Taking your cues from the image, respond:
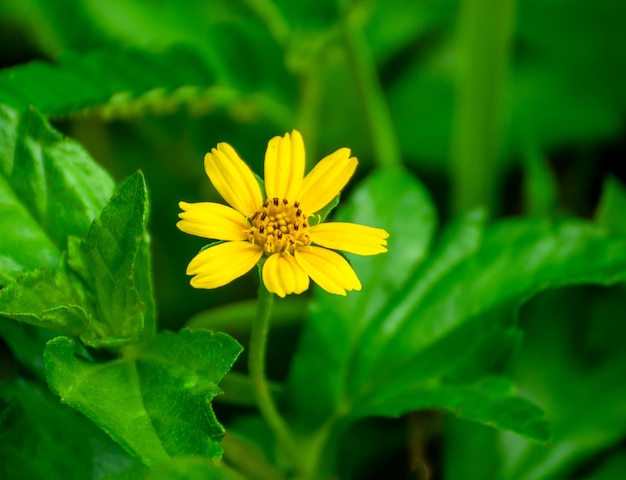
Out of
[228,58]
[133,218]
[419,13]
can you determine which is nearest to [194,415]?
[133,218]

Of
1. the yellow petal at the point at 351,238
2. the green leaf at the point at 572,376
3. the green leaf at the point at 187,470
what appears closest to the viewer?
the green leaf at the point at 187,470

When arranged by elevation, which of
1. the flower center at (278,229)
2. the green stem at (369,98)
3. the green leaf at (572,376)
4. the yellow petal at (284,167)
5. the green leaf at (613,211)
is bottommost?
the flower center at (278,229)

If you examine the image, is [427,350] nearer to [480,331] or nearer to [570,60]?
[480,331]

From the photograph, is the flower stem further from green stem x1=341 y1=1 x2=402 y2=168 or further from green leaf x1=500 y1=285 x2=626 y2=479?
green stem x1=341 y1=1 x2=402 y2=168

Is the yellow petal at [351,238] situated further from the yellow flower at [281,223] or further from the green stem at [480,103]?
the green stem at [480,103]

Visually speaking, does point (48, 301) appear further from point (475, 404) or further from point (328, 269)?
point (475, 404)

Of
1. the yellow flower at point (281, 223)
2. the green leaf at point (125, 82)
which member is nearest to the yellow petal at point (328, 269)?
the yellow flower at point (281, 223)

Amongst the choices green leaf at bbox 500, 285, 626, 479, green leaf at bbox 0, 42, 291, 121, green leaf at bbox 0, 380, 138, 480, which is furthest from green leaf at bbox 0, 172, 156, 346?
green leaf at bbox 500, 285, 626, 479
